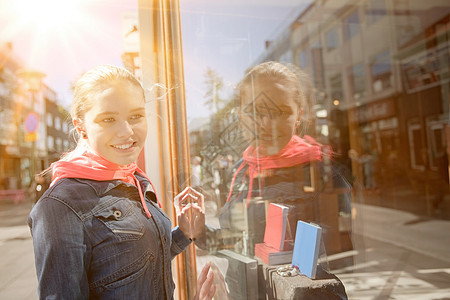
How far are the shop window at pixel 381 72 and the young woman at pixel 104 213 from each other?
964 centimetres

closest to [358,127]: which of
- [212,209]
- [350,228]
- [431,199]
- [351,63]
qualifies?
[351,63]

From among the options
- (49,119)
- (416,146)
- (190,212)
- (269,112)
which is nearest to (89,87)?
(49,119)

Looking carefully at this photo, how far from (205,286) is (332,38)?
743 centimetres

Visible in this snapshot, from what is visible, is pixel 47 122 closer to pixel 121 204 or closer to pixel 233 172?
pixel 121 204

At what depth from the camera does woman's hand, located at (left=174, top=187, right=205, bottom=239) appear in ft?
4.04

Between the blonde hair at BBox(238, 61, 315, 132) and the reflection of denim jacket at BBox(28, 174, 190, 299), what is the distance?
0.73 m

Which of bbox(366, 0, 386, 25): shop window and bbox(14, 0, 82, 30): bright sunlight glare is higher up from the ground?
bbox(366, 0, 386, 25): shop window

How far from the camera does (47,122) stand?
1192 mm

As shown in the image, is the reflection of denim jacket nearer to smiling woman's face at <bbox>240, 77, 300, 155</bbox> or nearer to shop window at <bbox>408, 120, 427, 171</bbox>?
smiling woman's face at <bbox>240, 77, 300, 155</bbox>

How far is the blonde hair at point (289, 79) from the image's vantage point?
1.50m

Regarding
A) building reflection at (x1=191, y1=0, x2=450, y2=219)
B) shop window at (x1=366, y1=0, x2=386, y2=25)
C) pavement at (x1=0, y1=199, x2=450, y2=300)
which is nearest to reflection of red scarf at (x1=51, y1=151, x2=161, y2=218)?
pavement at (x1=0, y1=199, x2=450, y2=300)

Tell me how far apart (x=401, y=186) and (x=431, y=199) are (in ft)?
6.47

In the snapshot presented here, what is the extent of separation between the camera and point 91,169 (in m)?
1.02

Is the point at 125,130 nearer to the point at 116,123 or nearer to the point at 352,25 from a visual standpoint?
the point at 116,123
